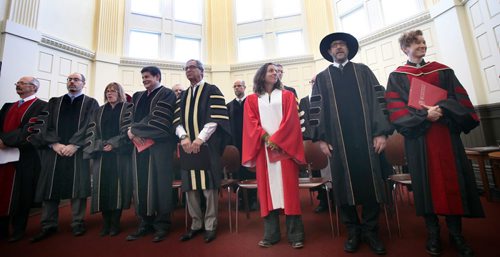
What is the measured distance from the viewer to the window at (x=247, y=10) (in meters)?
11.7

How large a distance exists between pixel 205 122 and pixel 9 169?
2.53m

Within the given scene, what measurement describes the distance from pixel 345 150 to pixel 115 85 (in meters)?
2.90

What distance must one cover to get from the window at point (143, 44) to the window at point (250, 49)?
3.94 metres

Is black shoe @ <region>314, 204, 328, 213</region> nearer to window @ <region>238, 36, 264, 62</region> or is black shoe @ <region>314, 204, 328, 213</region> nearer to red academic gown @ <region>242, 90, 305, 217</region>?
red academic gown @ <region>242, 90, 305, 217</region>

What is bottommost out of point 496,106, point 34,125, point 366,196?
point 366,196

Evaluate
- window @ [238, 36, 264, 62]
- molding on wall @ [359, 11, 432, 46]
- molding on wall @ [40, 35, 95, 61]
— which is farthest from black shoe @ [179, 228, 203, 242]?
window @ [238, 36, 264, 62]

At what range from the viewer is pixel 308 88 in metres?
10.9

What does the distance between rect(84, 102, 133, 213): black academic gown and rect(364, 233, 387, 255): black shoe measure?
2614 mm

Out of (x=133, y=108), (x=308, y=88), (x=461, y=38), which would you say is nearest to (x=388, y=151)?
(x=133, y=108)

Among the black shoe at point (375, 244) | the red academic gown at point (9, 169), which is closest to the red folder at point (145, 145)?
the red academic gown at point (9, 169)

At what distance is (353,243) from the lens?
1976 mm

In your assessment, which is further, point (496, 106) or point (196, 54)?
point (196, 54)

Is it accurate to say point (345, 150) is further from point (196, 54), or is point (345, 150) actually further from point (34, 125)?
point (196, 54)

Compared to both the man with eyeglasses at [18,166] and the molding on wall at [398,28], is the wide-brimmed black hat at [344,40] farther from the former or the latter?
the molding on wall at [398,28]
